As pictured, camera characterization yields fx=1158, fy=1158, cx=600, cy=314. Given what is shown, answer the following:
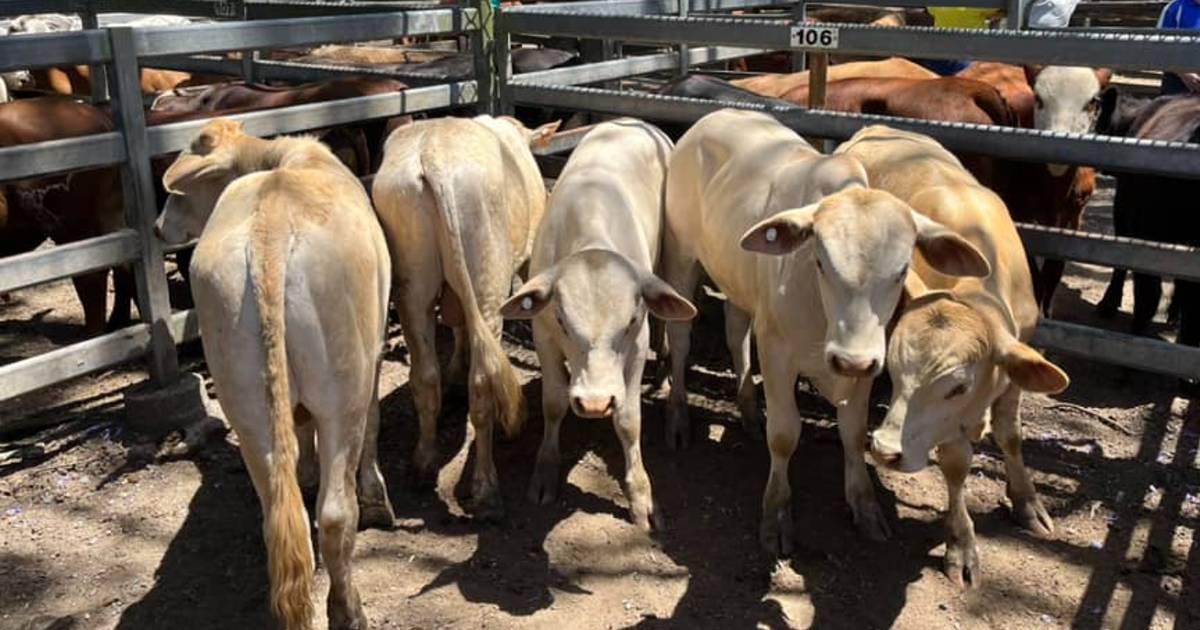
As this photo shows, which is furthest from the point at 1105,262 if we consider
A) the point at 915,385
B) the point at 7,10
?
the point at 7,10

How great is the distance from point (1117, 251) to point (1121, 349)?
412mm

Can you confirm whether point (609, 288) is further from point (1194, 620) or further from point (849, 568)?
point (1194, 620)

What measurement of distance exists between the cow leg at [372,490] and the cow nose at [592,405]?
0.84 metres

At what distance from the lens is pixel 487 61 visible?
21.9 feet

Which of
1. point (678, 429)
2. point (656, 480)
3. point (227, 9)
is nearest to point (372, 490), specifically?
point (656, 480)

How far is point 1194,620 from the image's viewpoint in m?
4.06

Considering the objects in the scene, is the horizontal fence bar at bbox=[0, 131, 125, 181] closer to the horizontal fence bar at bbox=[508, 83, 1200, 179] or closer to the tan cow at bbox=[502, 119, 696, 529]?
the tan cow at bbox=[502, 119, 696, 529]

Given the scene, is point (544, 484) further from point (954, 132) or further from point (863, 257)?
point (954, 132)

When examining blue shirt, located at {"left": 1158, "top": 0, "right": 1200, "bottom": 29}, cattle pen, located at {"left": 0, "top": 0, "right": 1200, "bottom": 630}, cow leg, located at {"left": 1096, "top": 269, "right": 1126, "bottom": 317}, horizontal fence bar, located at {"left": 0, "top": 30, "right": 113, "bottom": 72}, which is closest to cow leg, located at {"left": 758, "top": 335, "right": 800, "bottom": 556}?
cattle pen, located at {"left": 0, "top": 0, "right": 1200, "bottom": 630}

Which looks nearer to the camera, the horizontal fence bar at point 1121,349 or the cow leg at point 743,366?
the horizontal fence bar at point 1121,349

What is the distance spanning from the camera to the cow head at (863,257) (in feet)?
12.6

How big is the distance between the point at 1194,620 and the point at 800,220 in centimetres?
197

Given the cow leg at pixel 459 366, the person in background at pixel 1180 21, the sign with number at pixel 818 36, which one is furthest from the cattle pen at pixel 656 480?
the person in background at pixel 1180 21

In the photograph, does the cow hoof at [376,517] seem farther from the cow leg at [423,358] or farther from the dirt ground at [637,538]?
the cow leg at [423,358]
